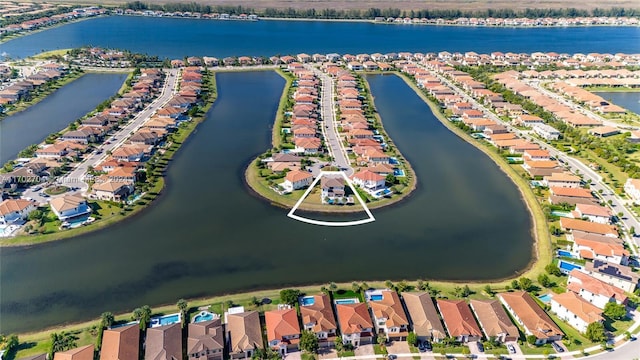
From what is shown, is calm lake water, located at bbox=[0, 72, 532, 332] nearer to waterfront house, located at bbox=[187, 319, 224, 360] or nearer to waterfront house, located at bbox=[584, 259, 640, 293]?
waterfront house, located at bbox=[187, 319, 224, 360]

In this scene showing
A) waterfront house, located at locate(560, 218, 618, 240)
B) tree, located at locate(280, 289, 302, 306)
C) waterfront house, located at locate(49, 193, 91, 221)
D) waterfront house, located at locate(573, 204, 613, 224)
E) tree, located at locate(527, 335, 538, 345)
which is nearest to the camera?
tree, located at locate(527, 335, 538, 345)

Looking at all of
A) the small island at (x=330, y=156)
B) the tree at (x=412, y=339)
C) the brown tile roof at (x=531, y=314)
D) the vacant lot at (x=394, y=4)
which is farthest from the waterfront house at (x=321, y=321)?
the vacant lot at (x=394, y=4)

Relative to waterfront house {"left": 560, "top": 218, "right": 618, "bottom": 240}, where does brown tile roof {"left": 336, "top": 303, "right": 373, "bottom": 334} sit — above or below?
below

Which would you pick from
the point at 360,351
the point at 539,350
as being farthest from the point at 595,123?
the point at 360,351

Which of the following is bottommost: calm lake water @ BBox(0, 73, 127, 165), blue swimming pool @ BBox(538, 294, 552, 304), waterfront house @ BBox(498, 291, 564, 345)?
calm lake water @ BBox(0, 73, 127, 165)

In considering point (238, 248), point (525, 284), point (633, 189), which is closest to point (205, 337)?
point (238, 248)

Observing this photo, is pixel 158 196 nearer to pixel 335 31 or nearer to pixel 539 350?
pixel 539 350

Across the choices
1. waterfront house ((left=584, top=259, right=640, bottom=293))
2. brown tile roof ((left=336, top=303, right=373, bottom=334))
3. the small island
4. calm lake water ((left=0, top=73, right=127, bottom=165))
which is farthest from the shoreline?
calm lake water ((left=0, top=73, right=127, bottom=165))
